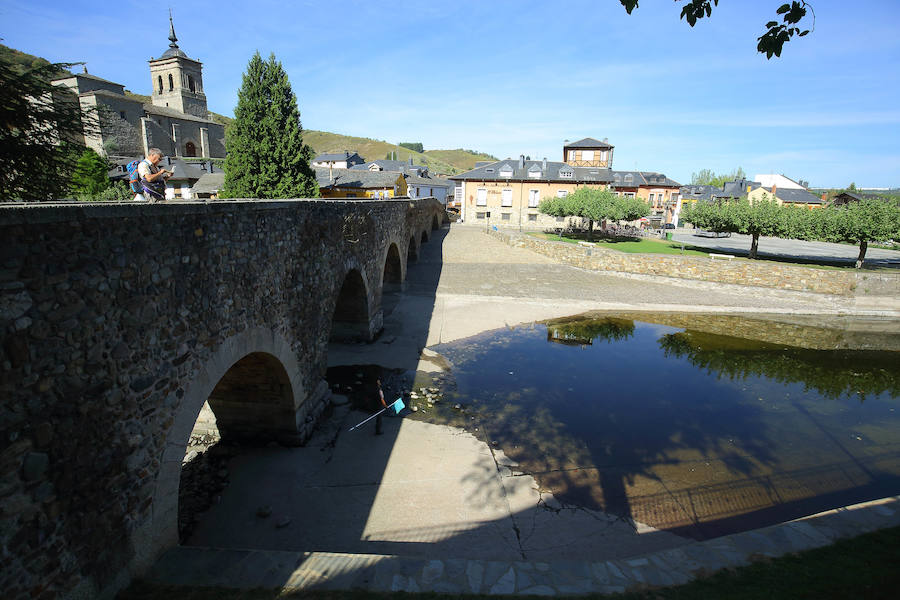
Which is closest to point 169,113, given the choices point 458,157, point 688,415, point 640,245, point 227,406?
point 640,245

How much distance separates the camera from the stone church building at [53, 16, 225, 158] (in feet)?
168

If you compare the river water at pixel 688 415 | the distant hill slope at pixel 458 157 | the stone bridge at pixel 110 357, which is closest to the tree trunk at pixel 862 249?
the river water at pixel 688 415

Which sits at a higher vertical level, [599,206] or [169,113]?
[169,113]

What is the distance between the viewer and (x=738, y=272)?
73.9ft

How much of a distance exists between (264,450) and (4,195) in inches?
252

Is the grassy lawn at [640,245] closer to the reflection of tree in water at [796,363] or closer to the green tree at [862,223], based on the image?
the green tree at [862,223]

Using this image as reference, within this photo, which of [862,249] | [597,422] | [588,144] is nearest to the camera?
[597,422]

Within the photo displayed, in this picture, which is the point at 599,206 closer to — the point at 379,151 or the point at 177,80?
the point at 177,80

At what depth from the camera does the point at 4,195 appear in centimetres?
795

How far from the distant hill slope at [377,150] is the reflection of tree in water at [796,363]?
97261 millimetres

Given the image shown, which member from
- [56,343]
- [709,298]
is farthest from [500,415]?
[709,298]

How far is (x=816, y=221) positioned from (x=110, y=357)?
1213 inches

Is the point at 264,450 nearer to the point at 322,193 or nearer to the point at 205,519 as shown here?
the point at 205,519

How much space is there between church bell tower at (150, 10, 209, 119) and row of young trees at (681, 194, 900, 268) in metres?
65.3
